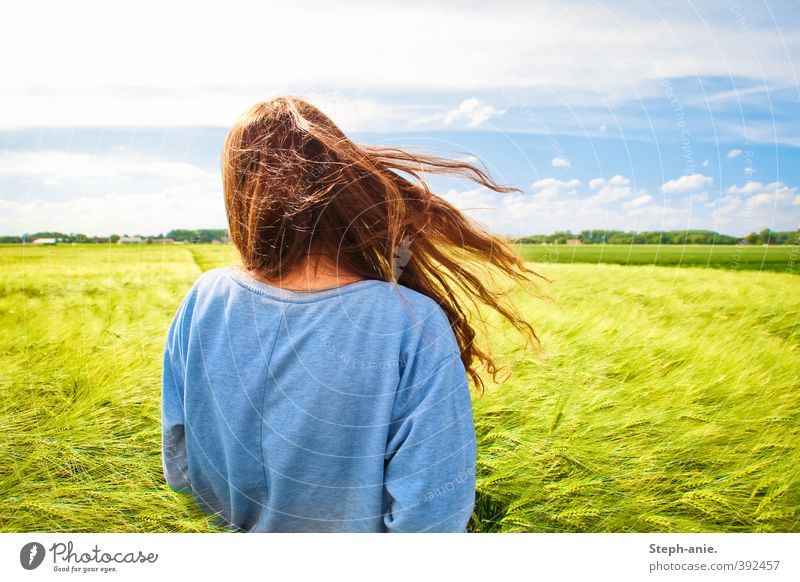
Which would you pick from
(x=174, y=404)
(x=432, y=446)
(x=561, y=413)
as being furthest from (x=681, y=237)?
(x=174, y=404)

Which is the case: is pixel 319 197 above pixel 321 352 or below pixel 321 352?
above

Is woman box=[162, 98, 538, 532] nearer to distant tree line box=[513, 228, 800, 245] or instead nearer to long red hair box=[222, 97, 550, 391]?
long red hair box=[222, 97, 550, 391]

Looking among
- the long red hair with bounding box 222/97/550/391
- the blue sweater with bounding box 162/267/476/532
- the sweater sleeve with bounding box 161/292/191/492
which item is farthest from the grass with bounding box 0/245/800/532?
the long red hair with bounding box 222/97/550/391

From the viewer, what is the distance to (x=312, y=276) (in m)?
1.05

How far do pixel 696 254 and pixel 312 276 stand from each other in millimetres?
1021

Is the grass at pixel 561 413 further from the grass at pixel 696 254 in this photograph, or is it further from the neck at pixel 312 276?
the neck at pixel 312 276

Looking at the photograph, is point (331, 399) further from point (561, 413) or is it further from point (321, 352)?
point (561, 413)

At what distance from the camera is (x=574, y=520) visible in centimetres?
141

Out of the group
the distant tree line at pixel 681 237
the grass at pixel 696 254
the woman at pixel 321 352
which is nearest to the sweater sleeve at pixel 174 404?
the woman at pixel 321 352

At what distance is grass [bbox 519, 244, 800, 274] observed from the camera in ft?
4.59

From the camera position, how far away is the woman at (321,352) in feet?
3.23

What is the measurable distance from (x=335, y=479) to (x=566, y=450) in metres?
0.63
